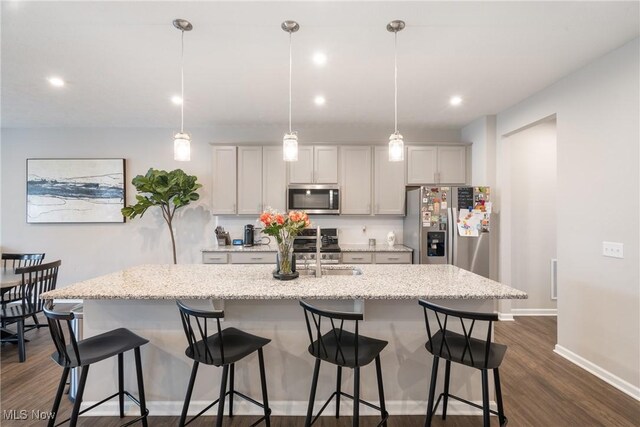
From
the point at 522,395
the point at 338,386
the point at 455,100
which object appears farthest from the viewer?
the point at 455,100

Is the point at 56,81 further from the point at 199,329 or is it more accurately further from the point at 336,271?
the point at 336,271

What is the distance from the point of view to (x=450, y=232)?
3873 mm

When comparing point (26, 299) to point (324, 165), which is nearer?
point (26, 299)

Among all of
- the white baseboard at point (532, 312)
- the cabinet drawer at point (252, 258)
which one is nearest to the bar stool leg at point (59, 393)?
the cabinet drawer at point (252, 258)

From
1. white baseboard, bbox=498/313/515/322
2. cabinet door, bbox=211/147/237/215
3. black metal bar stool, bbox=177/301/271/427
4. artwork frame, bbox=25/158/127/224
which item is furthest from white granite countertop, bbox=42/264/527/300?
artwork frame, bbox=25/158/127/224

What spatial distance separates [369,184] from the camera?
14.4 ft

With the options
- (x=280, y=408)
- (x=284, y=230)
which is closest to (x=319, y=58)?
(x=284, y=230)

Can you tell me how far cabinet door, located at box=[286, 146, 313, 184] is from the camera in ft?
14.3

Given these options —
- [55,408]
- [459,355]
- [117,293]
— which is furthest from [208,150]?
[459,355]

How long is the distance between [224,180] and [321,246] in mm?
1650

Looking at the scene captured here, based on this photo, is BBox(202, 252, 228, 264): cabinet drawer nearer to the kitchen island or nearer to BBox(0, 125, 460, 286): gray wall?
BBox(0, 125, 460, 286): gray wall

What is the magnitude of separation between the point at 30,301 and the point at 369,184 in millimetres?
3963

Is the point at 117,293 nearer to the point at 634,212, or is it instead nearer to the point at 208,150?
the point at 208,150

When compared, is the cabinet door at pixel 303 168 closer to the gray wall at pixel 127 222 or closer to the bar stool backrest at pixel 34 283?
the gray wall at pixel 127 222
